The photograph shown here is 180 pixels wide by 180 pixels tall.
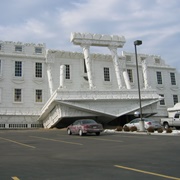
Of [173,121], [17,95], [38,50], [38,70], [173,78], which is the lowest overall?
[173,121]

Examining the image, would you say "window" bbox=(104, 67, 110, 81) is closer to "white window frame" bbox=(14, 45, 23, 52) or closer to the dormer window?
"white window frame" bbox=(14, 45, 23, 52)

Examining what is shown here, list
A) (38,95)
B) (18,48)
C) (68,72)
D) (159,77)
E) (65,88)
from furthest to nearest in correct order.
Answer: (159,77) → (68,72) → (18,48) → (38,95) → (65,88)

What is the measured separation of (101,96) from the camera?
35.9 meters

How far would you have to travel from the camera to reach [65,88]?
34.6 metres

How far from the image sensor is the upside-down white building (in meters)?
35.6

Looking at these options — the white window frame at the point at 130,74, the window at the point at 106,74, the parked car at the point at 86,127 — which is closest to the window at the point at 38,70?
the window at the point at 106,74

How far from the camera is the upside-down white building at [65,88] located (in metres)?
35.6

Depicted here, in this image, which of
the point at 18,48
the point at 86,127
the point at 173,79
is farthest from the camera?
the point at 173,79

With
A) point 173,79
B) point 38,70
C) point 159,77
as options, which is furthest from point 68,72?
point 173,79

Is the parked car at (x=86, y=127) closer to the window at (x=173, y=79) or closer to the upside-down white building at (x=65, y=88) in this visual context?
the upside-down white building at (x=65, y=88)

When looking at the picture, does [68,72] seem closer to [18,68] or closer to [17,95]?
[18,68]

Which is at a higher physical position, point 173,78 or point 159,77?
point 159,77

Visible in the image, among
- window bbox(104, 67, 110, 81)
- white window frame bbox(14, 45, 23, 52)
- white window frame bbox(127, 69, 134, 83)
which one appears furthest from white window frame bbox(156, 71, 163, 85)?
white window frame bbox(14, 45, 23, 52)

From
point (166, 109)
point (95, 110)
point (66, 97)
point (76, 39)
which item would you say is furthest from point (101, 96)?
point (166, 109)
